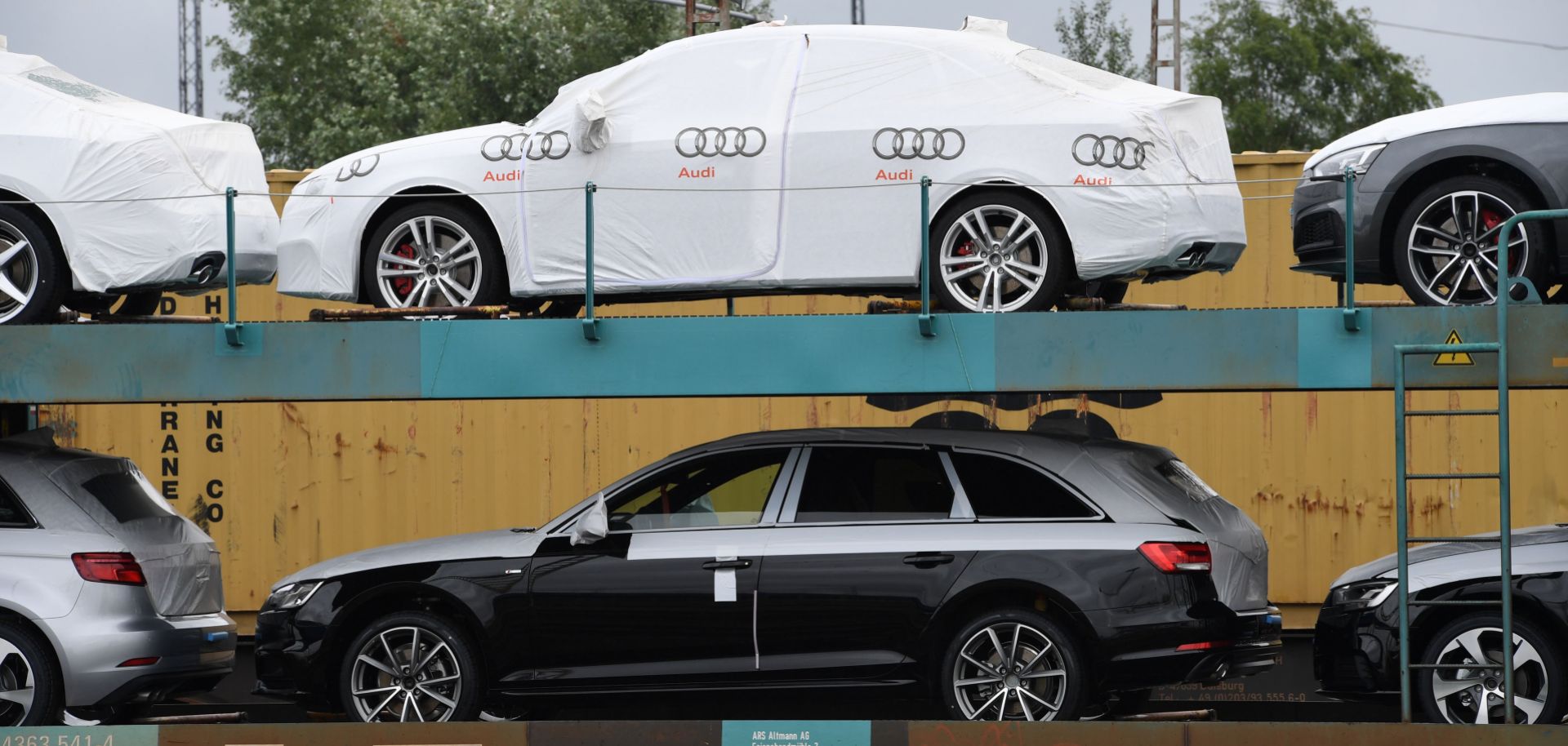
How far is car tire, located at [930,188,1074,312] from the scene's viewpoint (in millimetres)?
7363

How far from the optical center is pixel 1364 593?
25.1 feet

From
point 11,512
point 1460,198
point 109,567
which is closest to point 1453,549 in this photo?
point 1460,198

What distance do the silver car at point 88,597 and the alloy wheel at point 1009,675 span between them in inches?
134

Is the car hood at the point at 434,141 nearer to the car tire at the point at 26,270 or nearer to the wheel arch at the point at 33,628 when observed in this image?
the car tire at the point at 26,270

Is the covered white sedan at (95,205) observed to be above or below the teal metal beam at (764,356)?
above

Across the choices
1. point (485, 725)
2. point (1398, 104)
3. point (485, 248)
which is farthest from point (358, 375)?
point (1398, 104)

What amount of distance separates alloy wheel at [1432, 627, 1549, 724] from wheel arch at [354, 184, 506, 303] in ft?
14.9

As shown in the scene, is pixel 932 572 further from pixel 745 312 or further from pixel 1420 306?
pixel 745 312

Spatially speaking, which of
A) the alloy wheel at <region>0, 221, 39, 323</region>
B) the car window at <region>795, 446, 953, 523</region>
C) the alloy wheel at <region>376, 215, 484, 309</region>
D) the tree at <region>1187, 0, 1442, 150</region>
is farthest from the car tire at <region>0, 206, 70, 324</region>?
the tree at <region>1187, 0, 1442, 150</region>

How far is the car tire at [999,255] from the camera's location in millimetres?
7363

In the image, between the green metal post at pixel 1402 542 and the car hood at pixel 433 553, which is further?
the car hood at pixel 433 553

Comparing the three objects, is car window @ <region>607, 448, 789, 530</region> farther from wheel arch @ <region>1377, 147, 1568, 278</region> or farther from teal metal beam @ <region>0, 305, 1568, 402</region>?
wheel arch @ <region>1377, 147, 1568, 278</region>

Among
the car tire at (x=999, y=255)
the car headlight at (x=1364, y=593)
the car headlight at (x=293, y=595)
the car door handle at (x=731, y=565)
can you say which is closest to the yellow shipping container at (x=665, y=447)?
the car headlight at (x=1364, y=593)

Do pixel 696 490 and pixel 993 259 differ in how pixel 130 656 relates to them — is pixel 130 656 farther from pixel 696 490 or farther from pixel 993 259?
pixel 993 259
